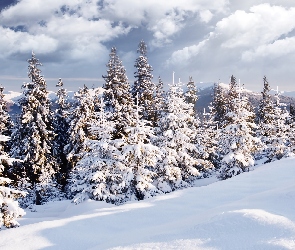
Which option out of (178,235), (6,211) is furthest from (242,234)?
(6,211)

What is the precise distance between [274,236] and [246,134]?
20.3 m

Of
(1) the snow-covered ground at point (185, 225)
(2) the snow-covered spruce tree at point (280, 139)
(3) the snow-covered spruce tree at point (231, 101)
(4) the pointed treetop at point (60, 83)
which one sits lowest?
(1) the snow-covered ground at point (185, 225)

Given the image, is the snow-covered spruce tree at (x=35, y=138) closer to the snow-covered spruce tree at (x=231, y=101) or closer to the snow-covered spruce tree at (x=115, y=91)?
the snow-covered spruce tree at (x=115, y=91)

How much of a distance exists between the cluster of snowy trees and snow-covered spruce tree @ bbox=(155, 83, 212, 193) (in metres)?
0.09

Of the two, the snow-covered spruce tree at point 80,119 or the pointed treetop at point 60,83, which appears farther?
the pointed treetop at point 60,83

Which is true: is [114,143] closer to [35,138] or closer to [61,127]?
[35,138]

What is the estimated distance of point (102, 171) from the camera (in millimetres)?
21609

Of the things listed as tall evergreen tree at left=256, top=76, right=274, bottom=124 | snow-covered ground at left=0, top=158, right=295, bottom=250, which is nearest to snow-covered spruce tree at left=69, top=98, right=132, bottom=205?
snow-covered ground at left=0, top=158, right=295, bottom=250

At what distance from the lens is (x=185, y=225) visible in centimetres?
1022

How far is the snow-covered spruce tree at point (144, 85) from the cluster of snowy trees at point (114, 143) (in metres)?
0.13

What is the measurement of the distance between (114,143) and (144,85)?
1659 centimetres

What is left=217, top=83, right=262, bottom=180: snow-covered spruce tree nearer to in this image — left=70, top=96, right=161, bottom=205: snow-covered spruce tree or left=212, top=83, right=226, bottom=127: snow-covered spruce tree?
left=70, top=96, right=161, bottom=205: snow-covered spruce tree

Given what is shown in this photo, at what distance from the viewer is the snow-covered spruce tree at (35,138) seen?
30.5 metres

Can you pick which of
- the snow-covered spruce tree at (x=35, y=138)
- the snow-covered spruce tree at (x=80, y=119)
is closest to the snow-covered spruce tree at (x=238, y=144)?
the snow-covered spruce tree at (x=80, y=119)
